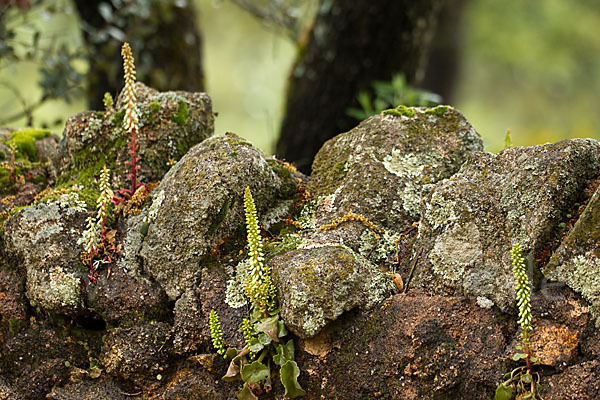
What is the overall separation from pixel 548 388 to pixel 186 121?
2274 millimetres

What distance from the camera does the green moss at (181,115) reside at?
127 inches

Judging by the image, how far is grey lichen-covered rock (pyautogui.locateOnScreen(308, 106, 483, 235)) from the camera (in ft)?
9.14

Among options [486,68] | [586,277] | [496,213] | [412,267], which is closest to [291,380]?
[412,267]

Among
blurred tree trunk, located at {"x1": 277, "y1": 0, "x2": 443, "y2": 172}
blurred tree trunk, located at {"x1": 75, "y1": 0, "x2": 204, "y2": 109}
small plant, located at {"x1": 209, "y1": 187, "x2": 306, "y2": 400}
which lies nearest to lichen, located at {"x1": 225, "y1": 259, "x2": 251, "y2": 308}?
small plant, located at {"x1": 209, "y1": 187, "x2": 306, "y2": 400}

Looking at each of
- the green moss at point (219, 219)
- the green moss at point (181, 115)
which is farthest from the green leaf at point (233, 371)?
the green moss at point (181, 115)

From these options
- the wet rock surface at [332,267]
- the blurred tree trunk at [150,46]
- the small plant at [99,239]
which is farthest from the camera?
the blurred tree trunk at [150,46]

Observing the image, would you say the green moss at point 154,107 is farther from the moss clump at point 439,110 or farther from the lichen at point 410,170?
the moss clump at point 439,110

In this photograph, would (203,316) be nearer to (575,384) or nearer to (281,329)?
(281,329)

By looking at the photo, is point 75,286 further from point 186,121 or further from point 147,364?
point 186,121

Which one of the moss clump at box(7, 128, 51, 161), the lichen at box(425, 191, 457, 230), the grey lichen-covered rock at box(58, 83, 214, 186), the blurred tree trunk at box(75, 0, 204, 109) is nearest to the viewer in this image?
the lichen at box(425, 191, 457, 230)

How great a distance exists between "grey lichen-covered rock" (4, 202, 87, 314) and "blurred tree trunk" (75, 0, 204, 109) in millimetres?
3463

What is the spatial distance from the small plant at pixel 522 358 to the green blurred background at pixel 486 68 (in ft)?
9.91

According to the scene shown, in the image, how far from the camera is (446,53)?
1173 centimetres

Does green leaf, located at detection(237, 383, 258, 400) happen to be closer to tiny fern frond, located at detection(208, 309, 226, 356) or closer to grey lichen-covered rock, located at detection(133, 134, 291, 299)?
tiny fern frond, located at detection(208, 309, 226, 356)
